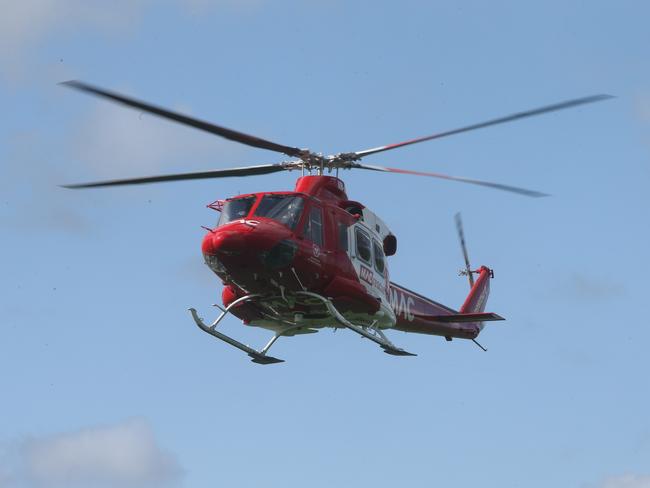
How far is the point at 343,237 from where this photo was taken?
30844 mm

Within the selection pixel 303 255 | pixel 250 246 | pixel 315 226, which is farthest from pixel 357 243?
pixel 250 246

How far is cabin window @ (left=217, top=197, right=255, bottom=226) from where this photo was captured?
2934cm

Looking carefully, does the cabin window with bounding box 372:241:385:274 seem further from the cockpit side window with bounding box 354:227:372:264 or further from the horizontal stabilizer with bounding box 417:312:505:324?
the horizontal stabilizer with bounding box 417:312:505:324

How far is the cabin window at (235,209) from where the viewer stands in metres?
29.3

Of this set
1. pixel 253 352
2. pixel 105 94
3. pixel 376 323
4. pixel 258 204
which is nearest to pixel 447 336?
pixel 376 323

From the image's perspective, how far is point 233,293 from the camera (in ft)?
102

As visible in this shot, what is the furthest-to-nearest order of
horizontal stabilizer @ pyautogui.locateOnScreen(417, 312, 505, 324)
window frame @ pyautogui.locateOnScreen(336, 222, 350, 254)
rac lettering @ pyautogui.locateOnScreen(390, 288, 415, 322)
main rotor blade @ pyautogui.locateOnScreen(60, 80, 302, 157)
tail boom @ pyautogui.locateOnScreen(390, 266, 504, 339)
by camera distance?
tail boom @ pyautogui.locateOnScreen(390, 266, 504, 339) → rac lettering @ pyautogui.locateOnScreen(390, 288, 415, 322) → horizontal stabilizer @ pyautogui.locateOnScreen(417, 312, 505, 324) → window frame @ pyautogui.locateOnScreen(336, 222, 350, 254) → main rotor blade @ pyautogui.locateOnScreen(60, 80, 302, 157)

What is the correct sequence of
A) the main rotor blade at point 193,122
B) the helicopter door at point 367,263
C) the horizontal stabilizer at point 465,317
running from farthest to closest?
the horizontal stabilizer at point 465,317, the helicopter door at point 367,263, the main rotor blade at point 193,122

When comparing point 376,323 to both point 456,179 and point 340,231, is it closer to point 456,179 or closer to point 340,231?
point 340,231

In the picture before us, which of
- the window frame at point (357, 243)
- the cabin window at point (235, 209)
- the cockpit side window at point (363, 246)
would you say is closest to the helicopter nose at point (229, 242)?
the cabin window at point (235, 209)

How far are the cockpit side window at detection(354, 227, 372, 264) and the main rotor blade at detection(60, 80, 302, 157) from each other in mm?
2728

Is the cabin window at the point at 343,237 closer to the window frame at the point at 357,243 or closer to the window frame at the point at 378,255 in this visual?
the window frame at the point at 357,243

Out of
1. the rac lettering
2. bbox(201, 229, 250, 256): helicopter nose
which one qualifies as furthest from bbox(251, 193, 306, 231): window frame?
the rac lettering

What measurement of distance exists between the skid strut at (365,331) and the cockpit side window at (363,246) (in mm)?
1703
